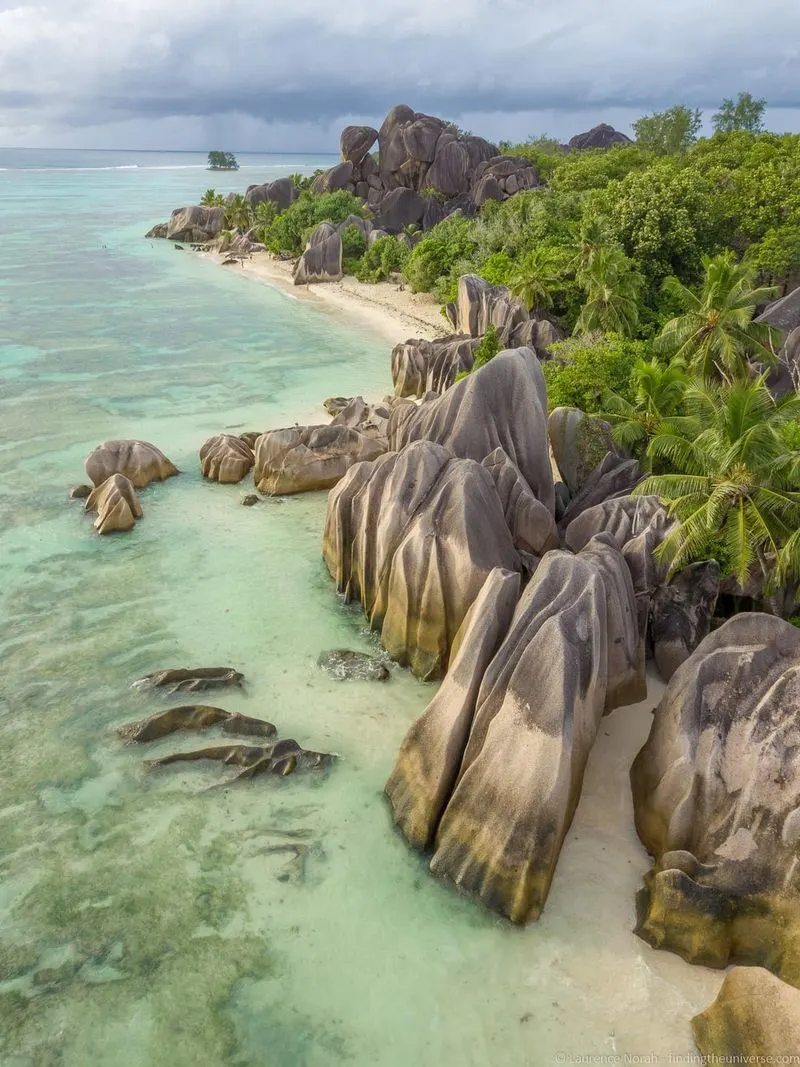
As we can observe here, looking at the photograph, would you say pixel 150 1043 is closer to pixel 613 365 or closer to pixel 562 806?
pixel 562 806

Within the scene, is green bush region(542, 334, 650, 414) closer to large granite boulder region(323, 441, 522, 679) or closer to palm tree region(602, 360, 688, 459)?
palm tree region(602, 360, 688, 459)

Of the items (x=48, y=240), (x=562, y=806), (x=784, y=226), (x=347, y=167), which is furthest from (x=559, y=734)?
(x=48, y=240)

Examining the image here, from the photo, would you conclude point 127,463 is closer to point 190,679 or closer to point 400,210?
point 190,679

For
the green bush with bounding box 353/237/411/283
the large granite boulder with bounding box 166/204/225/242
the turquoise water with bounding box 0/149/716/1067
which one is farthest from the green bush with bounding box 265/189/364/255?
the turquoise water with bounding box 0/149/716/1067

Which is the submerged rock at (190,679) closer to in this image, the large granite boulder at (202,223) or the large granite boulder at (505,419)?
the large granite boulder at (505,419)

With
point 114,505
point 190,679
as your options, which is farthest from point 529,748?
point 114,505

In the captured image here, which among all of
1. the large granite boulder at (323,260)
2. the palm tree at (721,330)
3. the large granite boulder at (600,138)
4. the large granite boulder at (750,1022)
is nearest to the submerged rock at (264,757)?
the large granite boulder at (750,1022)

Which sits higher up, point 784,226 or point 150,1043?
point 784,226
